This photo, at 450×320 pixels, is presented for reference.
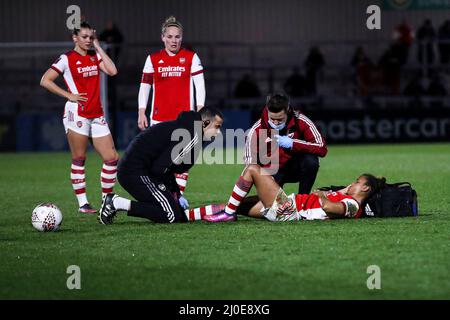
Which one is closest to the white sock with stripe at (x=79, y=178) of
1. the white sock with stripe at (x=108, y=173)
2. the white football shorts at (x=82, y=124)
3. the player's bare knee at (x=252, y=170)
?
the white sock with stripe at (x=108, y=173)

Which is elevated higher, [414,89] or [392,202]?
[414,89]

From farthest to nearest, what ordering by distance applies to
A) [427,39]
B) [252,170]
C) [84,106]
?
[427,39] < [84,106] < [252,170]

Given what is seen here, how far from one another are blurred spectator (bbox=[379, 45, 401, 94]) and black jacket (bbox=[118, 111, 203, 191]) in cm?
1527

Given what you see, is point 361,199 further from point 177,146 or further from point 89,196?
point 89,196

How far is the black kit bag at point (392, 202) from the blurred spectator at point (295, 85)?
1404cm

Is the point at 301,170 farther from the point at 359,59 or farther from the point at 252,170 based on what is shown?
the point at 359,59

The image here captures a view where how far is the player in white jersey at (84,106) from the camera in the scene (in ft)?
34.5

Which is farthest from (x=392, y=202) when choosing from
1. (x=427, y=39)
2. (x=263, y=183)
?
(x=427, y=39)

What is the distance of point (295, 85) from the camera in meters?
23.4

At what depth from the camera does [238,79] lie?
78.3ft

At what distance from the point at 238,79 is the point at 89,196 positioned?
11608mm

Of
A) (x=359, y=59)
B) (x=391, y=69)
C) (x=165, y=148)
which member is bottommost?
(x=165, y=148)

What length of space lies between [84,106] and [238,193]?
2.32 m

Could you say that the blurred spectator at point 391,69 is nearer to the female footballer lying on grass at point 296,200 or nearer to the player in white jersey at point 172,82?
the player in white jersey at point 172,82
